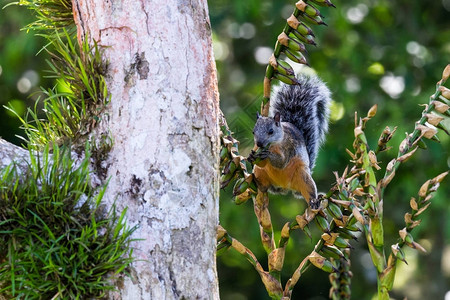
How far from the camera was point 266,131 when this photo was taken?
2660 mm

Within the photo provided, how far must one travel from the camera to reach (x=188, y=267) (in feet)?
5.14

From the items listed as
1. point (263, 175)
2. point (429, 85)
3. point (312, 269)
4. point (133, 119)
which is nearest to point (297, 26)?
point (133, 119)

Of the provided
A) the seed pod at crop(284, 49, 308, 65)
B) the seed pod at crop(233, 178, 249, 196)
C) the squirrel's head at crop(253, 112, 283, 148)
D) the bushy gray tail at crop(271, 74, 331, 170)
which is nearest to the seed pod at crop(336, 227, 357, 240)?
the seed pod at crop(233, 178, 249, 196)

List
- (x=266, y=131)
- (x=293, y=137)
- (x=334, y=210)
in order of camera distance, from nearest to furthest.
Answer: (x=334, y=210), (x=266, y=131), (x=293, y=137)

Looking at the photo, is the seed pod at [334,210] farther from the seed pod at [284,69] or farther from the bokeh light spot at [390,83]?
the bokeh light spot at [390,83]

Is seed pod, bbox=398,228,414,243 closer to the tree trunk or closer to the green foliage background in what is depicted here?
the tree trunk

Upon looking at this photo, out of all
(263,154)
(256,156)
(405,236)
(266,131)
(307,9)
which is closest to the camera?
(405,236)

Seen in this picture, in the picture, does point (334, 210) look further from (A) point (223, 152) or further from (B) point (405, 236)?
(A) point (223, 152)

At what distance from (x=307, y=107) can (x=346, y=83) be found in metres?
2.66

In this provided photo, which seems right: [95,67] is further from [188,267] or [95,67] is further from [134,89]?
[188,267]

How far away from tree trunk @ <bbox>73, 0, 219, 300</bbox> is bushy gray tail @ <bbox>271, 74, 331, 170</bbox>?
3.99ft

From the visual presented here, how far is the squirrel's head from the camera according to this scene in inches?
102

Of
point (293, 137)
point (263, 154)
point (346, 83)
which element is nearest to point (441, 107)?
point (263, 154)

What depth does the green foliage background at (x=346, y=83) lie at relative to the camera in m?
5.08
